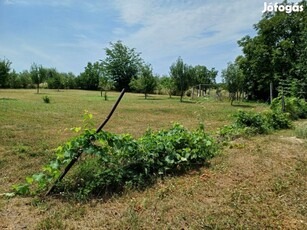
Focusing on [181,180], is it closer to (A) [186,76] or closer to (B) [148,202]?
(B) [148,202]

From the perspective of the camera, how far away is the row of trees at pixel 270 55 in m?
20.5

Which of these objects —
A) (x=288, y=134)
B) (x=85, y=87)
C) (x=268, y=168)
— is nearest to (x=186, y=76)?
(x=288, y=134)

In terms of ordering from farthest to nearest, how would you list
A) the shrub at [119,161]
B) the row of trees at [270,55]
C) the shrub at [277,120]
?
the row of trees at [270,55], the shrub at [277,120], the shrub at [119,161]

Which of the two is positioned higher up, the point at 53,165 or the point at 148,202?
the point at 53,165

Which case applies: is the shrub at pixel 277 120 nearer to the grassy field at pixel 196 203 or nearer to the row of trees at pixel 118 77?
the grassy field at pixel 196 203

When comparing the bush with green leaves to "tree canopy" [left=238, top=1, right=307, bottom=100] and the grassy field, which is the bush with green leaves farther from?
"tree canopy" [left=238, top=1, right=307, bottom=100]

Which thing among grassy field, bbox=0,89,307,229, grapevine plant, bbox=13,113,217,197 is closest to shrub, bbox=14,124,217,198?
grapevine plant, bbox=13,113,217,197

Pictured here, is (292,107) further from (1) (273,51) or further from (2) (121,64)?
(2) (121,64)

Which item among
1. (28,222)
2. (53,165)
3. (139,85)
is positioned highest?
(139,85)

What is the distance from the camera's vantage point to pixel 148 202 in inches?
107

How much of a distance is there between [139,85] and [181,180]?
24400mm

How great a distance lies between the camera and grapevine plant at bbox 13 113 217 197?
285cm

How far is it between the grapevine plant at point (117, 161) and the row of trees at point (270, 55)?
720 inches

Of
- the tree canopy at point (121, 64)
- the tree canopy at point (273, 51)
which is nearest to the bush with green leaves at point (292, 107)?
the tree canopy at point (273, 51)
